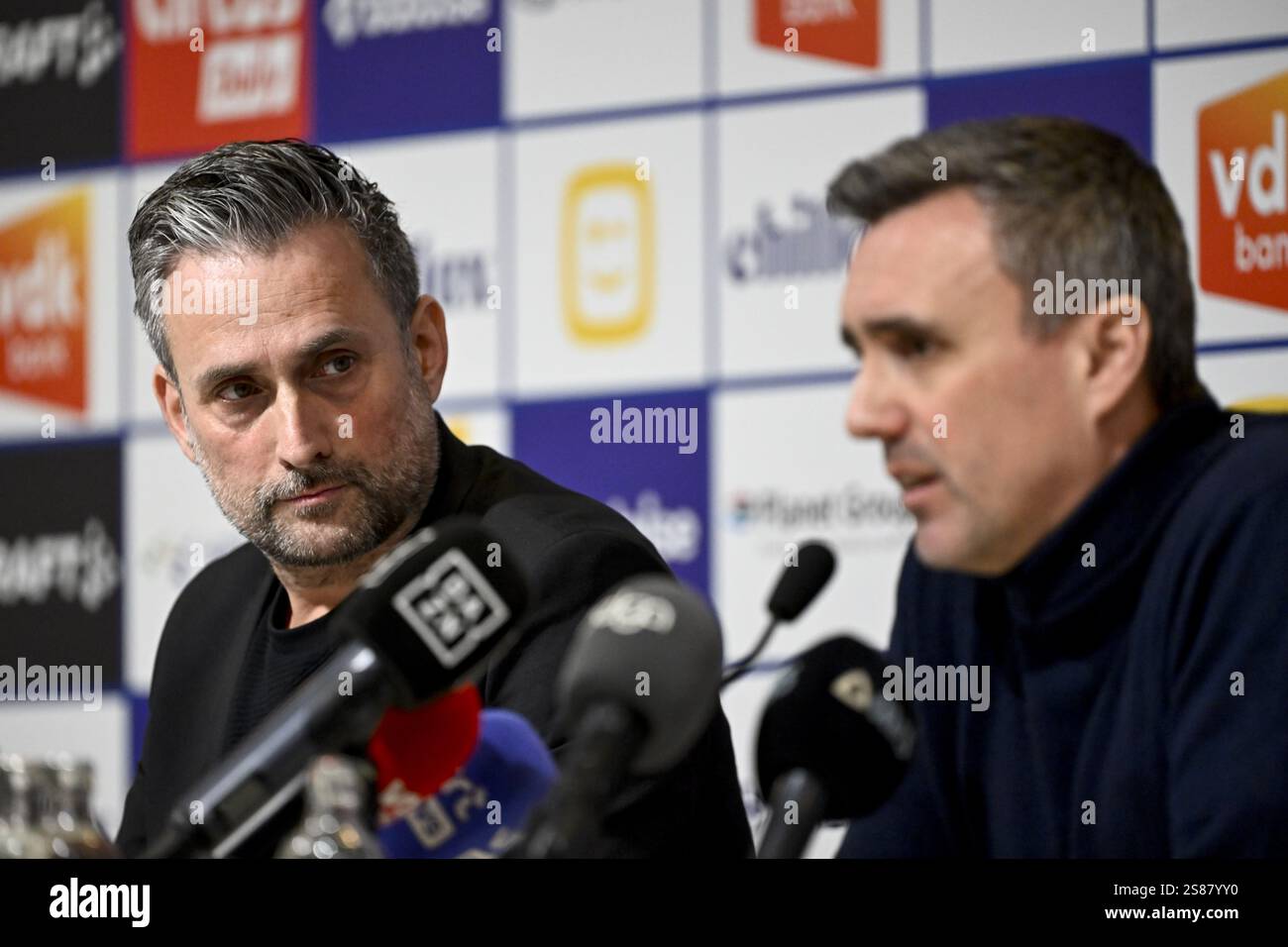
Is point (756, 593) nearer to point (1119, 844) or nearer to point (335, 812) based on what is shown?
point (1119, 844)

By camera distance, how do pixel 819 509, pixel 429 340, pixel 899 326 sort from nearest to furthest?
1. pixel 899 326
2. pixel 429 340
3. pixel 819 509

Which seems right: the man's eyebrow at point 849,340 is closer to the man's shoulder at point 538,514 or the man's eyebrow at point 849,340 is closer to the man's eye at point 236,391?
the man's shoulder at point 538,514

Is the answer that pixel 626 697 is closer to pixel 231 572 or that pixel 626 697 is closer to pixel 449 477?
pixel 449 477

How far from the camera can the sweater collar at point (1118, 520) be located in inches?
61.9

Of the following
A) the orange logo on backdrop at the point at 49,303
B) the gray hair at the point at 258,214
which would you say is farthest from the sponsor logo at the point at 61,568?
the gray hair at the point at 258,214

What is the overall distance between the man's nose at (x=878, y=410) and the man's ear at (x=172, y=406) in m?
0.79

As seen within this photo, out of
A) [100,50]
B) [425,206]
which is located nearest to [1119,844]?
[425,206]

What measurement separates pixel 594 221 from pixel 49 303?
40.5 inches

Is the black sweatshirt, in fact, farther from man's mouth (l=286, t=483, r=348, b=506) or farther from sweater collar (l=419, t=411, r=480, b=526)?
man's mouth (l=286, t=483, r=348, b=506)

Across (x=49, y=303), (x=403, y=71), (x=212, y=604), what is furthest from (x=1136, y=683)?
(x=49, y=303)

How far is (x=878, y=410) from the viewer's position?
1.77 m

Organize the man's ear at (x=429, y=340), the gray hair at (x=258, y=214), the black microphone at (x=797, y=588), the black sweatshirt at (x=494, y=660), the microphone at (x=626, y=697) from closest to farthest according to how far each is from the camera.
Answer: the microphone at (x=626, y=697)
the black microphone at (x=797, y=588)
the black sweatshirt at (x=494, y=660)
the gray hair at (x=258, y=214)
the man's ear at (x=429, y=340)
